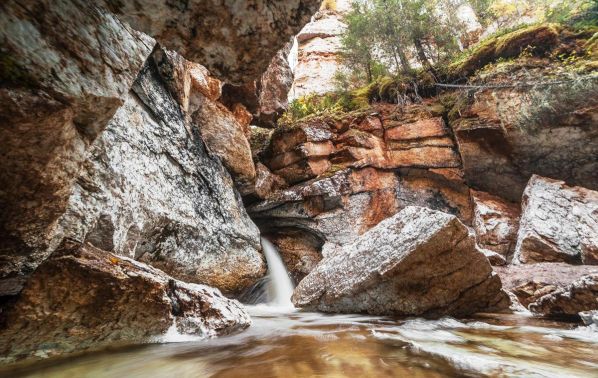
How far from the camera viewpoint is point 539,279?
663 centimetres

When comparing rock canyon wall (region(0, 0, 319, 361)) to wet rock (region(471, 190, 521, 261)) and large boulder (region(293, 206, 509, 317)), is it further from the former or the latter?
wet rock (region(471, 190, 521, 261))

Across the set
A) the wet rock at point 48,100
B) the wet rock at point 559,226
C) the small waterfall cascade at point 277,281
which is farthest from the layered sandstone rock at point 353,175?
the wet rock at point 48,100

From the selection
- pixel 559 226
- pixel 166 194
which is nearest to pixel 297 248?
pixel 166 194

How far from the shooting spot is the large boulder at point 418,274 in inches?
200

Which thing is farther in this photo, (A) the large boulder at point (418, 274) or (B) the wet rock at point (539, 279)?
(B) the wet rock at point (539, 279)

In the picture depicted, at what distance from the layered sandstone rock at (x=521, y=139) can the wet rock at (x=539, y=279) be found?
4227 millimetres

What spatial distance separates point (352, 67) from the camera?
54.9 ft

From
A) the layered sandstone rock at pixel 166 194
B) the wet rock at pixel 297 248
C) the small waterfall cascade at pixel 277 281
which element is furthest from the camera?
the wet rock at pixel 297 248

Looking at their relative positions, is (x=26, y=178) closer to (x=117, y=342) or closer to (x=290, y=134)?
(x=117, y=342)

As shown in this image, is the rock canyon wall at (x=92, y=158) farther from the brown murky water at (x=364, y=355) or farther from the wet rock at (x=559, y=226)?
the wet rock at (x=559, y=226)

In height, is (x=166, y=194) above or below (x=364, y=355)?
above

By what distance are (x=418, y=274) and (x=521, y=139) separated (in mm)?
7723

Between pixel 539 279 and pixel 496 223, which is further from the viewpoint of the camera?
pixel 496 223

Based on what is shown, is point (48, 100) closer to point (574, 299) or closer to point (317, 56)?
point (574, 299)
